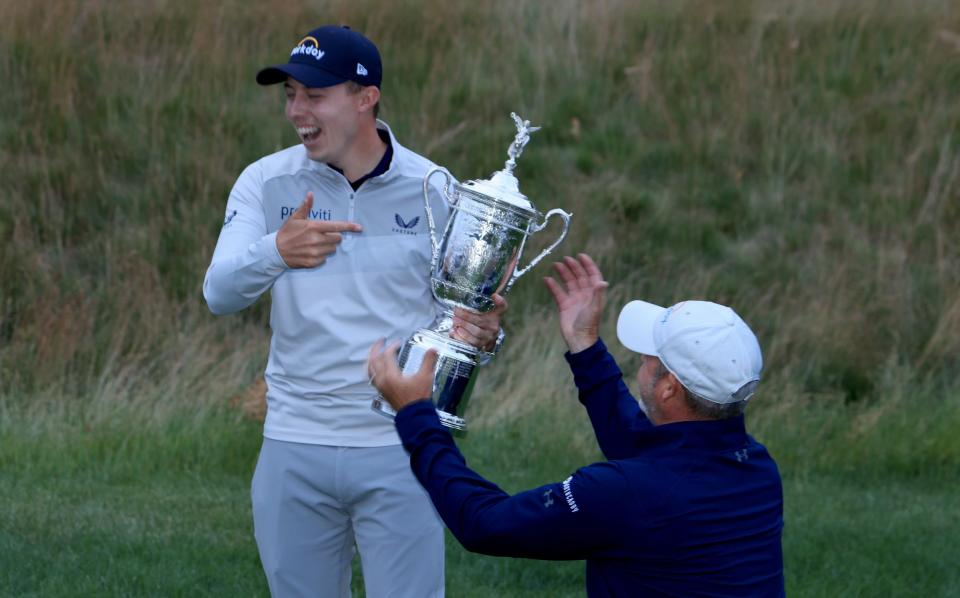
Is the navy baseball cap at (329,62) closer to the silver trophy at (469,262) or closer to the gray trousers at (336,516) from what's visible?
the silver trophy at (469,262)

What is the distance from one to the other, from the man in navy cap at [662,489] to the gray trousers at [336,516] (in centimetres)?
76

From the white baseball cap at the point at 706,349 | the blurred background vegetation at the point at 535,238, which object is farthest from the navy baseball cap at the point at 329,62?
the blurred background vegetation at the point at 535,238

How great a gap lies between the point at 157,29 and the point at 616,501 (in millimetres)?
11062

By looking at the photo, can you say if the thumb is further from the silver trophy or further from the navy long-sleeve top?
the navy long-sleeve top

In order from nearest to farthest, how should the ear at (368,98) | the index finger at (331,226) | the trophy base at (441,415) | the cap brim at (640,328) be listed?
the cap brim at (640,328), the index finger at (331,226), the trophy base at (441,415), the ear at (368,98)

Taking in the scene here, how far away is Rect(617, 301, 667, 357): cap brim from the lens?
323 cm

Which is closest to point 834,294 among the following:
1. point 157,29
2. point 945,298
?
point 945,298

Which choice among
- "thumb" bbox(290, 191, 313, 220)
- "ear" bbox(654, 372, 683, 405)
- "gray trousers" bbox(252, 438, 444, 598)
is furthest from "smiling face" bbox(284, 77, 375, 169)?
"ear" bbox(654, 372, 683, 405)

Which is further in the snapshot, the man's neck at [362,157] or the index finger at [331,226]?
the man's neck at [362,157]

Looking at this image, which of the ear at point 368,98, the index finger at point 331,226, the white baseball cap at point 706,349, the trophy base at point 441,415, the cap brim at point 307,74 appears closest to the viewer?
the white baseball cap at point 706,349

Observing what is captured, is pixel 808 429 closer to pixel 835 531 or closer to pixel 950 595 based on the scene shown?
pixel 835 531

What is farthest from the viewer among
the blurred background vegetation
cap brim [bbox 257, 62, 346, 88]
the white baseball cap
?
the blurred background vegetation

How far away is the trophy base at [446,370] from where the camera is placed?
12.1 ft

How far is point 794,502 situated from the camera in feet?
24.7
